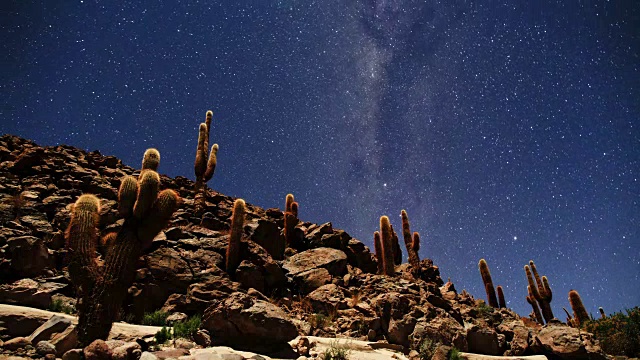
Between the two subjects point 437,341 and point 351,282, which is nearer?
point 437,341

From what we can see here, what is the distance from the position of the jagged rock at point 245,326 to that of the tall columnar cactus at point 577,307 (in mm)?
25999

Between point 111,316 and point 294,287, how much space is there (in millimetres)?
9052

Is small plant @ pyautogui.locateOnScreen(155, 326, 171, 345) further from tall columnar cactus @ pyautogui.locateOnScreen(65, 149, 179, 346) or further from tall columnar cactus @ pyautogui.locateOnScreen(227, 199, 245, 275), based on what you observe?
tall columnar cactus @ pyautogui.locateOnScreen(227, 199, 245, 275)

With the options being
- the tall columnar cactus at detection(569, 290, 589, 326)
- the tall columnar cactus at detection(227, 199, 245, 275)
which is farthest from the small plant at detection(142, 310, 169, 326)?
the tall columnar cactus at detection(569, 290, 589, 326)

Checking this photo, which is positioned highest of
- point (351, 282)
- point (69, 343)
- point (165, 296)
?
point (351, 282)

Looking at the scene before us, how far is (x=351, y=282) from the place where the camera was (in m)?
17.0

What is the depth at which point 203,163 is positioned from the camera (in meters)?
22.6

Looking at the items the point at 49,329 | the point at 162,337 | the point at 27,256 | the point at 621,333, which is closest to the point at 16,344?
the point at 49,329

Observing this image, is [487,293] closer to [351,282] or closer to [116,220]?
[351,282]

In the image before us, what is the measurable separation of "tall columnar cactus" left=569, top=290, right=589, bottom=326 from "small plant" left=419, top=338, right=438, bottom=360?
21.3 m

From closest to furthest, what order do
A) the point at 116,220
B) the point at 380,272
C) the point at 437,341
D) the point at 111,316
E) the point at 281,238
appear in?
the point at 111,316
the point at 437,341
the point at 116,220
the point at 281,238
the point at 380,272

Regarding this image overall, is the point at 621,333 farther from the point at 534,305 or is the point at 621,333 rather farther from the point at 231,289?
the point at 231,289

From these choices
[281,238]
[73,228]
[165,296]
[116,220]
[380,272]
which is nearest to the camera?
[73,228]

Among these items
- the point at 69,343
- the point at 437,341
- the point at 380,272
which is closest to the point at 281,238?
the point at 380,272
